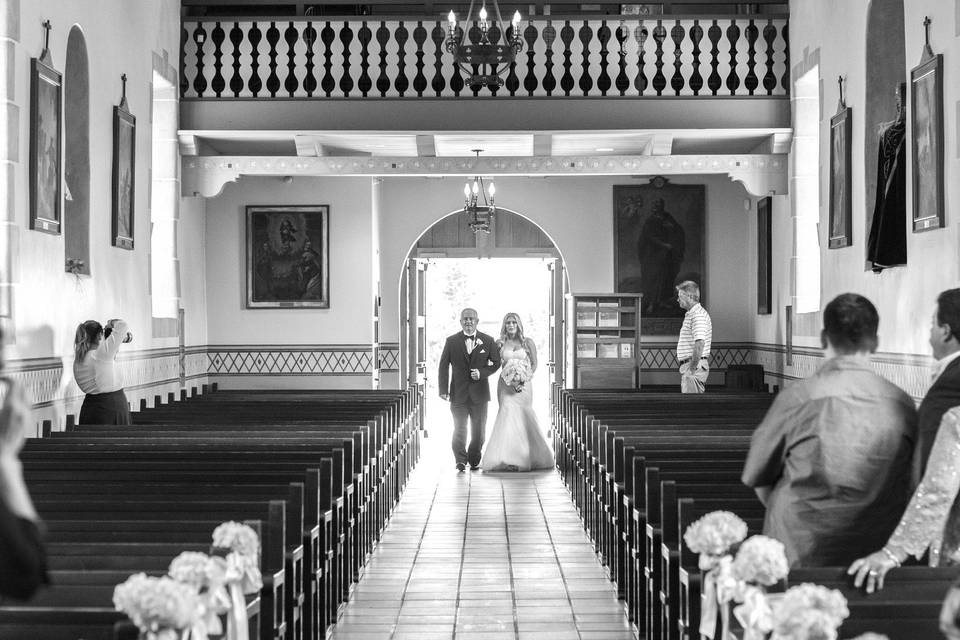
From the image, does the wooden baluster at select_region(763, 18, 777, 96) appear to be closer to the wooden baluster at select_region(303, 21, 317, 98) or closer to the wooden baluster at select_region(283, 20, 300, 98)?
the wooden baluster at select_region(303, 21, 317, 98)

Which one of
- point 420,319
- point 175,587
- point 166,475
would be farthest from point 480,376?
point 175,587

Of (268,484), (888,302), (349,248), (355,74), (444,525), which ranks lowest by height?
(444,525)

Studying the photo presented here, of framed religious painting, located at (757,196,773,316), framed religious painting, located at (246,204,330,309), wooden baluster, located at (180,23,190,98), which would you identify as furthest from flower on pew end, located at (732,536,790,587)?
framed religious painting, located at (246,204,330,309)

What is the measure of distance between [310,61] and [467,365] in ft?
12.1

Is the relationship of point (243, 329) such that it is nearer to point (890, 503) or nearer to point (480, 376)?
point (480, 376)

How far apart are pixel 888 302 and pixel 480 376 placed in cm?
476

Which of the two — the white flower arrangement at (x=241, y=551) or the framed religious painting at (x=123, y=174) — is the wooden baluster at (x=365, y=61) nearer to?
A: the framed religious painting at (x=123, y=174)

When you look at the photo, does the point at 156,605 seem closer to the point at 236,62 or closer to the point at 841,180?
the point at 841,180

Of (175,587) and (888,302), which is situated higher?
(888,302)

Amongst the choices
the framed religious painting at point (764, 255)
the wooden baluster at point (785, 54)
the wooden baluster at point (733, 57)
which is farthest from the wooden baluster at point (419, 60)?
the framed religious painting at point (764, 255)

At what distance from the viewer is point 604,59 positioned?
1228 centimetres

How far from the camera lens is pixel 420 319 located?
16812 millimetres

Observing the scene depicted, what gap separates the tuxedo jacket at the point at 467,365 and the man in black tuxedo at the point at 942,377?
9018mm

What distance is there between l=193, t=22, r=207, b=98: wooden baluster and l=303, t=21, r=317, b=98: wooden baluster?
3.61 feet
